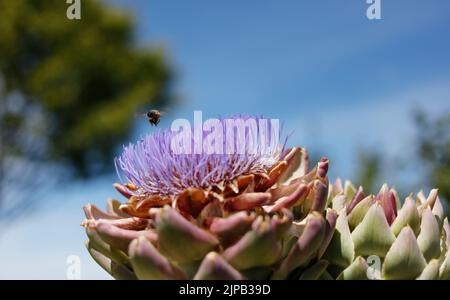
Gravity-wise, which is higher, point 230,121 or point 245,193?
point 230,121

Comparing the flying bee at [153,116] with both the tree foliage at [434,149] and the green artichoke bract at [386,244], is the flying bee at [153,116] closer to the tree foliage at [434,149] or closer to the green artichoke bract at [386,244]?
the green artichoke bract at [386,244]

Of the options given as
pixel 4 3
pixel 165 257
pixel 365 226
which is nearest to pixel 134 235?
pixel 165 257

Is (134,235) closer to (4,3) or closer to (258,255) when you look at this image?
(258,255)

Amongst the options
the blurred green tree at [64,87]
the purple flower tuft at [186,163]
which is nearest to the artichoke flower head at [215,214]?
the purple flower tuft at [186,163]

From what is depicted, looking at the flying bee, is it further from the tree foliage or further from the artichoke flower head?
the tree foliage
